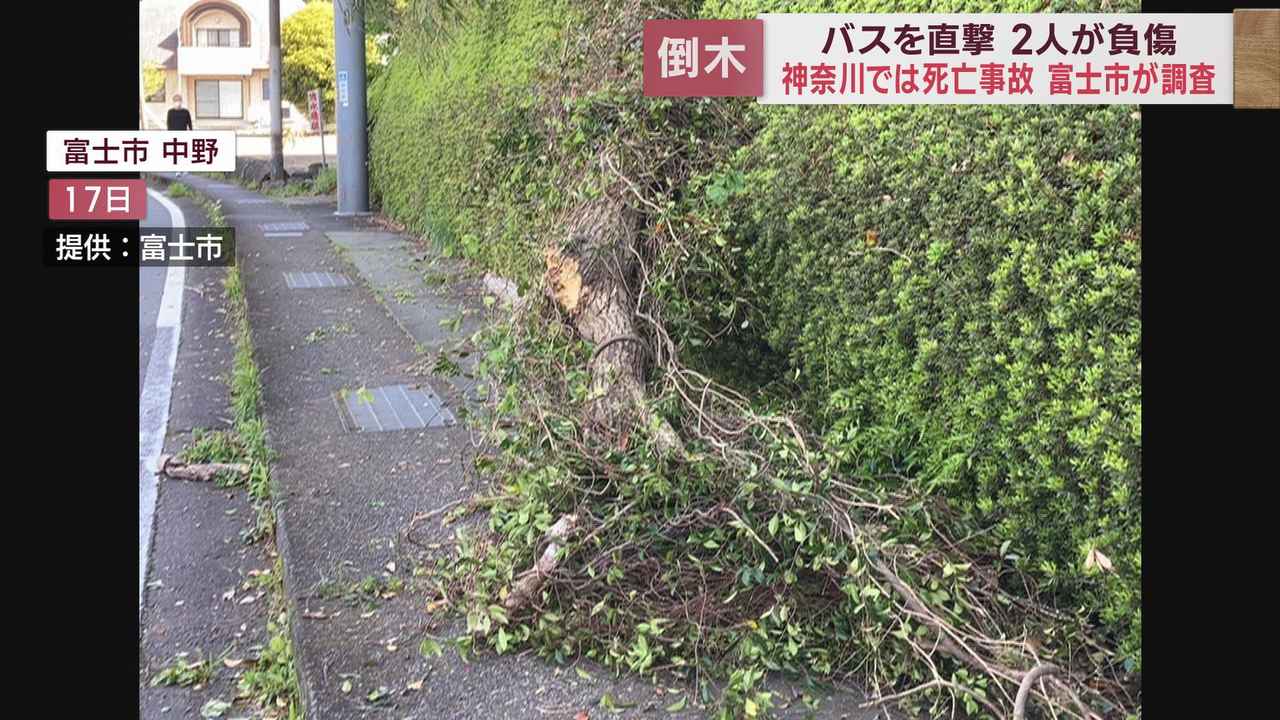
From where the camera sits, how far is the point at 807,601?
411 centimetres

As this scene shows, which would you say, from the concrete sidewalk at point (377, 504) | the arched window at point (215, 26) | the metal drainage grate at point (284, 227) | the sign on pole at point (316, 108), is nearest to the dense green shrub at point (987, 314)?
the concrete sidewalk at point (377, 504)

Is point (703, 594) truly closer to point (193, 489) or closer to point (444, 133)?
point (193, 489)

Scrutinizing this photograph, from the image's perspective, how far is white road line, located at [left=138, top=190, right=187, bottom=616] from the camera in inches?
225

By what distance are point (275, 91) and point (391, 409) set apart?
18501mm

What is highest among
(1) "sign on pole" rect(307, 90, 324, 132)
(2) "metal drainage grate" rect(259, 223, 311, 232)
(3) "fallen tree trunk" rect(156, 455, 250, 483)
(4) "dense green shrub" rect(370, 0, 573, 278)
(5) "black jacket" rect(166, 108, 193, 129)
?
(1) "sign on pole" rect(307, 90, 324, 132)

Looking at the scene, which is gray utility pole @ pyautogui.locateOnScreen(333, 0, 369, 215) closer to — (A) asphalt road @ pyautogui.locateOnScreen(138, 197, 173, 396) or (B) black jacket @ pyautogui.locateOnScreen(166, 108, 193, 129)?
(B) black jacket @ pyautogui.locateOnScreen(166, 108, 193, 129)

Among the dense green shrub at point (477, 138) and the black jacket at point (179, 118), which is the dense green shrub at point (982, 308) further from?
the black jacket at point (179, 118)

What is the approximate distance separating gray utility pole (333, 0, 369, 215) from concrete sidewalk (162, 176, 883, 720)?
6.22 metres

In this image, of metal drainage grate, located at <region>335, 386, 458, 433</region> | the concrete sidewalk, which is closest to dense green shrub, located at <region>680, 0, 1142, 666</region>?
the concrete sidewalk

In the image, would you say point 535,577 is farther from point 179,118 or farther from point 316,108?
point 316,108

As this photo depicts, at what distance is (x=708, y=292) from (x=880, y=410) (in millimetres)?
1090

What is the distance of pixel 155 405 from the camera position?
772 cm

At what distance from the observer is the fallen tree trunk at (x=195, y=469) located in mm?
6367

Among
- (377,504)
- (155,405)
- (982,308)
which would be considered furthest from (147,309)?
(982,308)
